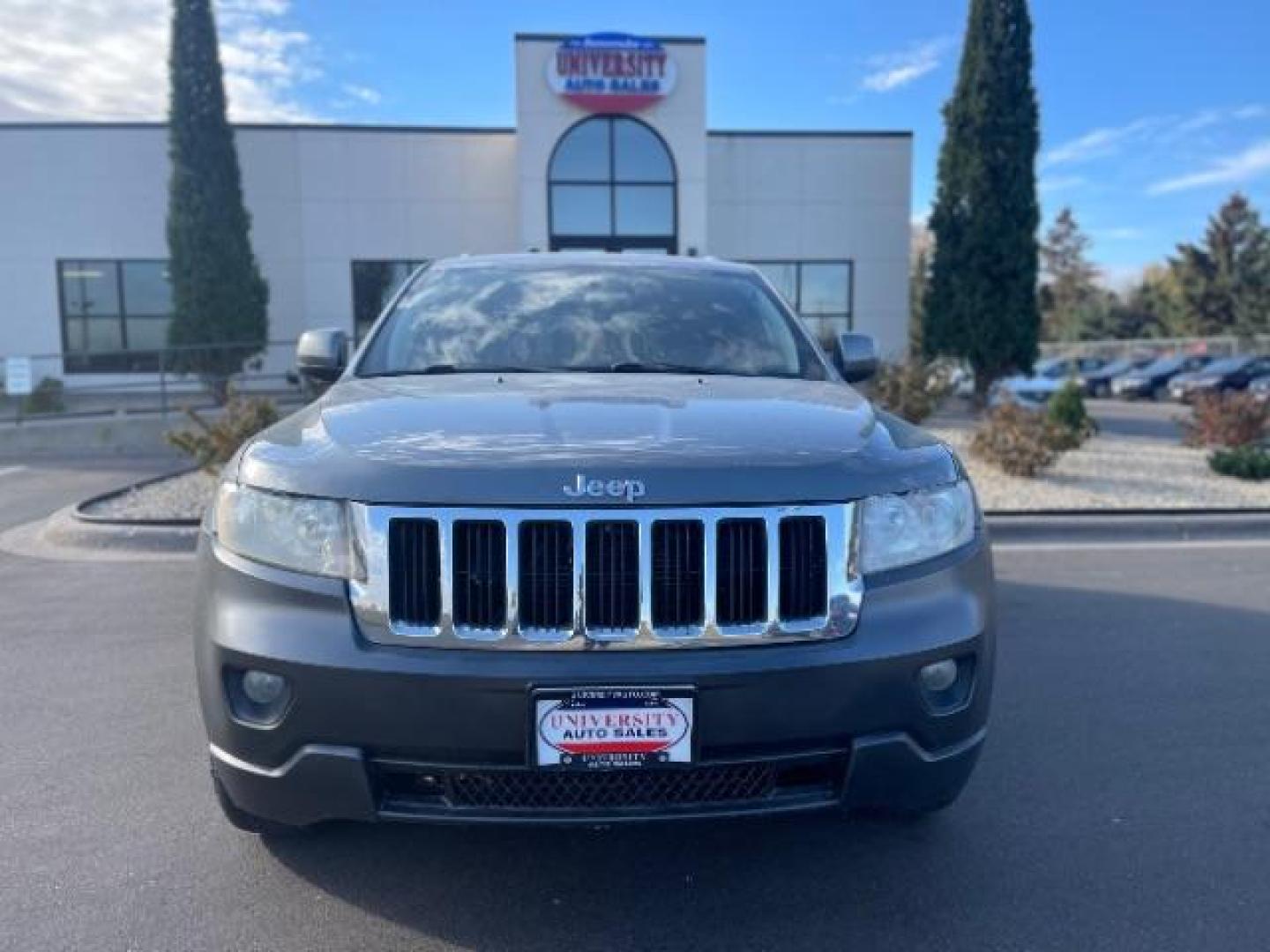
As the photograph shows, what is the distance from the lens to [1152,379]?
33562 mm

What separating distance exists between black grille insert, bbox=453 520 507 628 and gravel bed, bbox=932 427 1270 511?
6.66 meters

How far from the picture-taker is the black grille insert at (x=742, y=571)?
7.11 feet

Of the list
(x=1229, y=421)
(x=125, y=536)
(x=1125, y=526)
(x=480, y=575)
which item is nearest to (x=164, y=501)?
(x=125, y=536)

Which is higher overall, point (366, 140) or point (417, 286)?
point (366, 140)

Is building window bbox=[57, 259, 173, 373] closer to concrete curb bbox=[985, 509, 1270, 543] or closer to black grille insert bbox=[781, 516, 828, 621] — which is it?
concrete curb bbox=[985, 509, 1270, 543]

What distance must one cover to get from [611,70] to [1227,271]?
47830mm

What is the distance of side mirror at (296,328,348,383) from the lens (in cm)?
373

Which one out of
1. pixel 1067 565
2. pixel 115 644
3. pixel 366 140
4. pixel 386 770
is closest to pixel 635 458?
pixel 386 770

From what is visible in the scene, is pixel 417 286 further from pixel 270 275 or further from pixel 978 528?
pixel 270 275

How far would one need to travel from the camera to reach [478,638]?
2.11 meters

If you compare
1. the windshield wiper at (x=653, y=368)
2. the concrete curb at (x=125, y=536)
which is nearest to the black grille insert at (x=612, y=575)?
the windshield wiper at (x=653, y=368)

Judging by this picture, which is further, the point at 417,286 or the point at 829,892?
the point at 417,286

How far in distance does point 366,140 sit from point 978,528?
20.6 metres

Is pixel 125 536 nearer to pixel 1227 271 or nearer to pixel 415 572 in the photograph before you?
pixel 415 572
